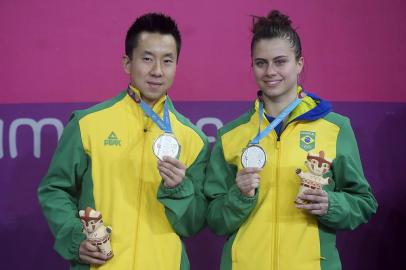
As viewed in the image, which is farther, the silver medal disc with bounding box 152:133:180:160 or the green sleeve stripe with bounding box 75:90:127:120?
the green sleeve stripe with bounding box 75:90:127:120

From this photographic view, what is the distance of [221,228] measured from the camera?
71.9 inches

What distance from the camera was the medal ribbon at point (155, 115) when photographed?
181cm

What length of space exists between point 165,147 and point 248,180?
277 mm

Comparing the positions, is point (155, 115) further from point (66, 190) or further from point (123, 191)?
point (66, 190)

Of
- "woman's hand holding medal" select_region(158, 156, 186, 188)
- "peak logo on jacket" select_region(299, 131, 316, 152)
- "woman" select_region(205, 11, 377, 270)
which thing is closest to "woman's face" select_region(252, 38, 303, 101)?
"woman" select_region(205, 11, 377, 270)

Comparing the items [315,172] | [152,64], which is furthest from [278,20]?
[315,172]

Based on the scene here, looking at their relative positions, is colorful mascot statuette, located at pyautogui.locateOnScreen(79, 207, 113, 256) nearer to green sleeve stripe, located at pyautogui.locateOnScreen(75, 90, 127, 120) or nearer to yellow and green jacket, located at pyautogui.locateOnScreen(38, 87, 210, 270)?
yellow and green jacket, located at pyautogui.locateOnScreen(38, 87, 210, 270)

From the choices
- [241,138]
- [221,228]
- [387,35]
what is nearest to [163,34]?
[241,138]

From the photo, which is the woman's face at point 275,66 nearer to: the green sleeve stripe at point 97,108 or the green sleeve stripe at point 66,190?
the green sleeve stripe at point 97,108

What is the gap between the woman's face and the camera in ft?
6.04

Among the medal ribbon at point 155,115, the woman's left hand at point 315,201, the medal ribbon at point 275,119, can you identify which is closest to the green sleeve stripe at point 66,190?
the medal ribbon at point 155,115

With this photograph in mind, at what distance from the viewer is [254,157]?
1695 millimetres

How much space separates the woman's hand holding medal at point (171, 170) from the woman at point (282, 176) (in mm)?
183

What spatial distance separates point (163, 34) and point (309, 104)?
0.57 meters
